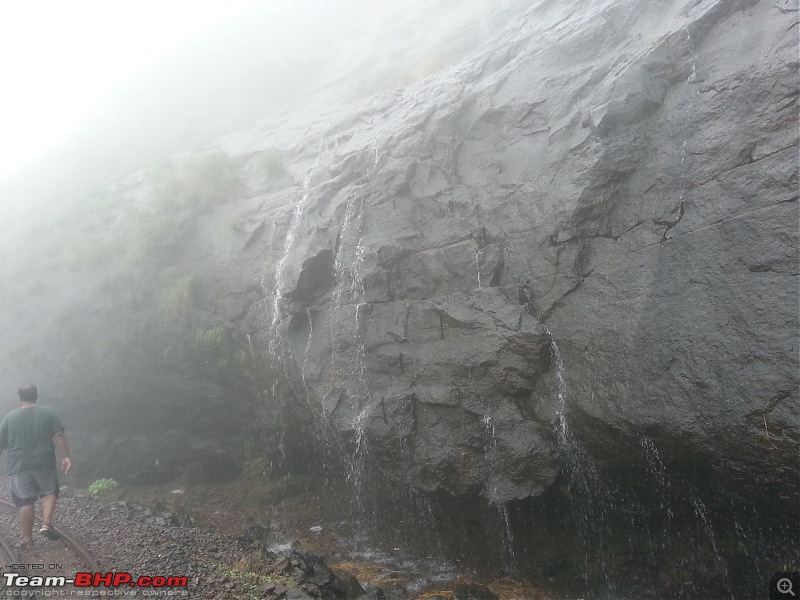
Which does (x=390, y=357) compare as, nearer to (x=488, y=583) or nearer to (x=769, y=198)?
(x=488, y=583)

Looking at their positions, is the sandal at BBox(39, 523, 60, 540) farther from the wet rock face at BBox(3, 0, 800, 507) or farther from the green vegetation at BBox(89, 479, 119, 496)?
the wet rock face at BBox(3, 0, 800, 507)

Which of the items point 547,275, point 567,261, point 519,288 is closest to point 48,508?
point 519,288

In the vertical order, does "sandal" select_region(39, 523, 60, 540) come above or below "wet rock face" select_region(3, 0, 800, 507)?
below

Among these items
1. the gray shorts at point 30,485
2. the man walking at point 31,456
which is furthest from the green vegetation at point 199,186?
the gray shorts at point 30,485

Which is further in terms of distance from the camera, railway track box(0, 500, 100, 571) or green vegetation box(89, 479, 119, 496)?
green vegetation box(89, 479, 119, 496)

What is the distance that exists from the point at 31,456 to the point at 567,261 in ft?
24.2

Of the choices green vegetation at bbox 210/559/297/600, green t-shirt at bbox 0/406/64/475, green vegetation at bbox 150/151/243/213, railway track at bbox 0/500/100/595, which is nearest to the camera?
green vegetation at bbox 210/559/297/600

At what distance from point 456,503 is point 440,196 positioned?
516 cm

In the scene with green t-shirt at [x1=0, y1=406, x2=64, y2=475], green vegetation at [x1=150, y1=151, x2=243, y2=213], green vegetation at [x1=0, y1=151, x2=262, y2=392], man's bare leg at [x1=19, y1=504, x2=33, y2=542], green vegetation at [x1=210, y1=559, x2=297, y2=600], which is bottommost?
green vegetation at [x1=210, y1=559, x2=297, y2=600]

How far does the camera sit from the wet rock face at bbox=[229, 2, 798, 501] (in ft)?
19.8

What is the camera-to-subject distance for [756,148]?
6.41m

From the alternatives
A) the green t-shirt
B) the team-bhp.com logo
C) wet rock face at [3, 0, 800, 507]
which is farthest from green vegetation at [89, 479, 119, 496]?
the team-bhp.com logo

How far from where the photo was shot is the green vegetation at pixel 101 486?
9922 mm

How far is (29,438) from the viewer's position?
241 inches
